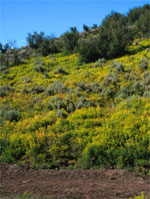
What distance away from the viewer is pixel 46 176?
20.8 ft

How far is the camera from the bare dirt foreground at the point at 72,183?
4874mm

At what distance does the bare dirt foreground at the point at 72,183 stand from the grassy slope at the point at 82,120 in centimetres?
44

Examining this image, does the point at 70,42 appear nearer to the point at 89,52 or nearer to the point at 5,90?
the point at 89,52

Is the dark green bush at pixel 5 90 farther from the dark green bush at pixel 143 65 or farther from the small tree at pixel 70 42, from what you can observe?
the small tree at pixel 70 42

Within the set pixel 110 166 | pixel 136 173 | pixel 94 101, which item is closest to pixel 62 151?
pixel 110 166

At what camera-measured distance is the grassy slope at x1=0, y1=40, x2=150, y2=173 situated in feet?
22.8

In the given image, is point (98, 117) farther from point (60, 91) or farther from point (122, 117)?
point (60, 91)

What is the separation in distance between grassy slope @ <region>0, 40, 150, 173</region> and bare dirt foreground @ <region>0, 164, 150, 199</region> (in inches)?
17.1

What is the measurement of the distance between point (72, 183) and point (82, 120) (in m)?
3.36

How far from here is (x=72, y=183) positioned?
566 centimetres

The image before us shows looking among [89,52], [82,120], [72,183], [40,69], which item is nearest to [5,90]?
[40,69]

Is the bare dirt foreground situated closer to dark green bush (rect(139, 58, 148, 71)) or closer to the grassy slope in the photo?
the grassy slope

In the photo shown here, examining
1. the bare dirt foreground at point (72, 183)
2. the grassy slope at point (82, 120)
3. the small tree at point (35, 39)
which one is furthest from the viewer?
the small tree at point (35, 39)

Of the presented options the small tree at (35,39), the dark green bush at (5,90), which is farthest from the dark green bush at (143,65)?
the small tree at (35,39)
